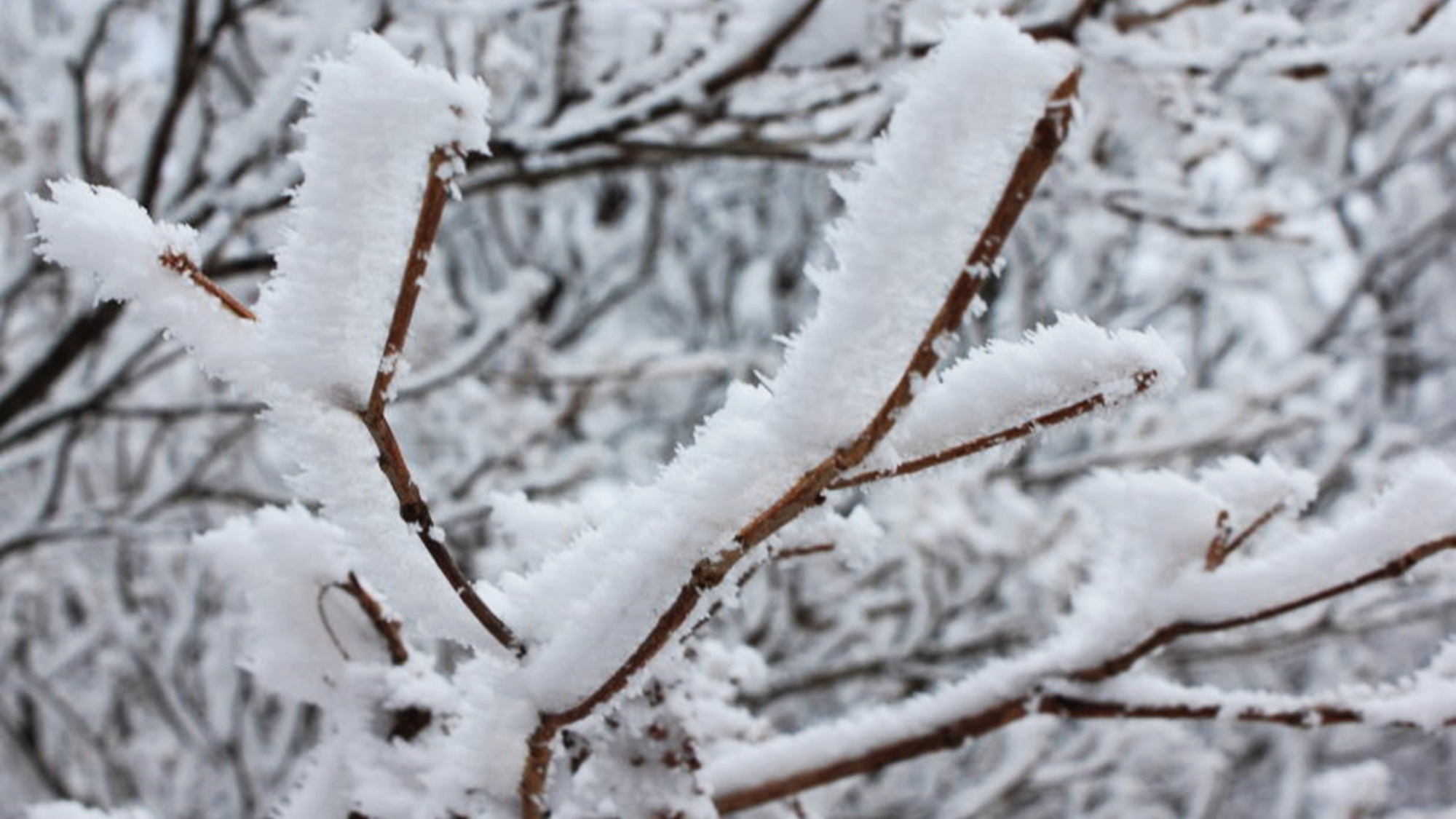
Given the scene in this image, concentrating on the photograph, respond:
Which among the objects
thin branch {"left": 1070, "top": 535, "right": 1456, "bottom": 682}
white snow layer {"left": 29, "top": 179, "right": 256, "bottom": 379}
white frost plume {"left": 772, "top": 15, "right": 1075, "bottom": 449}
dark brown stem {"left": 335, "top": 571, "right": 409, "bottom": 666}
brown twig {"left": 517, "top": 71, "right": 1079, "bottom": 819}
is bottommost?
brown twig {"left": 517, "top": 71, "right": 1079, "bottom": 819}

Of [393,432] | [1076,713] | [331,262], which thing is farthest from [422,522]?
[1076,713]

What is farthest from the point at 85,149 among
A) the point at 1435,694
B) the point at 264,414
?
the point at 1435,694

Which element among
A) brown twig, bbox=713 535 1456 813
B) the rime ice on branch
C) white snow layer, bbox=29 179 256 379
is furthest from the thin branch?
white snow layer, bbox=29 179 256 379

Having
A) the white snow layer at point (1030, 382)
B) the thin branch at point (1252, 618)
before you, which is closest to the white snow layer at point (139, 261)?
the white snow layer at point (1030, 382)

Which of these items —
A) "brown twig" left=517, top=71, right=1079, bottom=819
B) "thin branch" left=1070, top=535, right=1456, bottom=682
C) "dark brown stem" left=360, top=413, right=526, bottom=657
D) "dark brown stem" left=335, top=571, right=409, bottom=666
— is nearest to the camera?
"brown twig" left=517, top=71, right=1079, bottom=819

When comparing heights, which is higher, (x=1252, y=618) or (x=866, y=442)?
(x=1252, y=618)

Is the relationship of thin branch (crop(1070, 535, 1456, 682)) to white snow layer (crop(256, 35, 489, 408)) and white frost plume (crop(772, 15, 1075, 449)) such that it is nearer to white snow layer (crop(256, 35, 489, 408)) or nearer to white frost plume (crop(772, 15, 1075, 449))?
white frost plume (crop(772, 15, 1075, 449))

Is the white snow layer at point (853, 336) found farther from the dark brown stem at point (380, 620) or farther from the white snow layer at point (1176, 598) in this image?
the white snow layer at point (1176, 598)

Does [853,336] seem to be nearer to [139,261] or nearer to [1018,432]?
[1018,432]

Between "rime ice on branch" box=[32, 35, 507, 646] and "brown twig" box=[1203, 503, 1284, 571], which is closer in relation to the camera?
"rime ice on branch" box=[32, 35, 507, 646]
